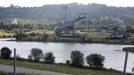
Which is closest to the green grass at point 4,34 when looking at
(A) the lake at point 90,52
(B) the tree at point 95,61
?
(A) the lake at point 90,52

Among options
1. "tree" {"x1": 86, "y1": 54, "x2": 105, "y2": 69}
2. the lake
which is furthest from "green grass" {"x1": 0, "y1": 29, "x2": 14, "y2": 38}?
"tree" {"x1": 86, "y1": 54, "x2": 105, "y2": 69}

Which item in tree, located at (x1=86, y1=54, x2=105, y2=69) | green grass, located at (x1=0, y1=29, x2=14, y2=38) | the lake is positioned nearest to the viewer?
tree, located at (x1=86, y1=54, x2=105, y2=69)

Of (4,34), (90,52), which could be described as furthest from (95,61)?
(4,34)

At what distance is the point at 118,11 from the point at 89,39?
50.9 meters

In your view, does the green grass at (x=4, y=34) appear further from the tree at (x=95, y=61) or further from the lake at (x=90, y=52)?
the tree at (x=95, y=61)

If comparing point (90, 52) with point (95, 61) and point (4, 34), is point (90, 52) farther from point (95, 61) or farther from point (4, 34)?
point (4, 34)

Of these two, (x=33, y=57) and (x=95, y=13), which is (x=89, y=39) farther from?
(x=95, y=13)

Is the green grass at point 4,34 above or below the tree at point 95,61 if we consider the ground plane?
below

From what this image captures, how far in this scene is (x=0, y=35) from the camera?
5197 centimetres

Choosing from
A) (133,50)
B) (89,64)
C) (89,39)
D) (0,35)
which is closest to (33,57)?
(89,64)

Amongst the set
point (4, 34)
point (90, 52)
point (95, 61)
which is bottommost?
point (90, 52)

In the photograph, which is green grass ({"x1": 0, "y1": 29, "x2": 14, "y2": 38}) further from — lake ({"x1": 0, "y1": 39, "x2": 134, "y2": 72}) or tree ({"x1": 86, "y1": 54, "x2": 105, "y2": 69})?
tree ({"x1": 86, "y1": 54, "x2": 105, "y2": 69})

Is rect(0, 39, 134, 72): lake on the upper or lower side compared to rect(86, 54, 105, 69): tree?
lower

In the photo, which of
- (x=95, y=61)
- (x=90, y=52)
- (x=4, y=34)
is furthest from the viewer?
(x=4, y=34)
